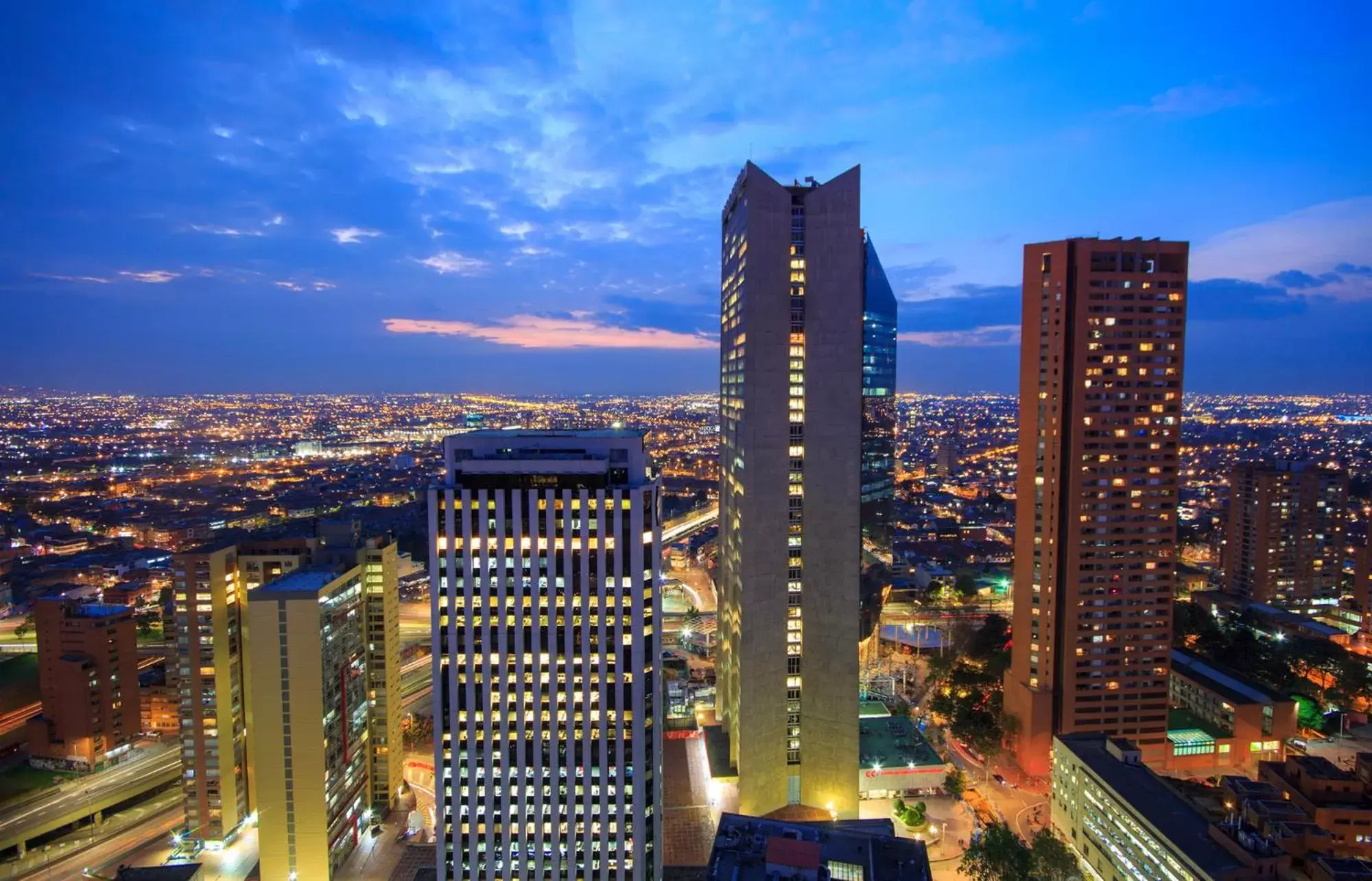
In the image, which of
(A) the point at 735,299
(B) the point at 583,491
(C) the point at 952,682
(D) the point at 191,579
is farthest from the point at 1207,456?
(D) the point at 191,579

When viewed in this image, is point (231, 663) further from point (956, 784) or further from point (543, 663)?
point (956, 784)

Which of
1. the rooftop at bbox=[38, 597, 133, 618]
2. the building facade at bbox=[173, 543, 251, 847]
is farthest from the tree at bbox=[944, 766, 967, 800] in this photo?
the rooftop at bbox=[38, 597, 133, 618]

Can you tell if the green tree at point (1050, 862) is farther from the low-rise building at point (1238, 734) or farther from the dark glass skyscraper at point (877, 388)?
the dark glass skyscraper at point (877, 388)

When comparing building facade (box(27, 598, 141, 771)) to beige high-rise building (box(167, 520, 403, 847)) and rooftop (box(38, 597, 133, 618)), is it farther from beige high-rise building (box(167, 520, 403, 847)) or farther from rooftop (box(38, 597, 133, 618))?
beige high-rise building (box(167, 520, 403, 847))

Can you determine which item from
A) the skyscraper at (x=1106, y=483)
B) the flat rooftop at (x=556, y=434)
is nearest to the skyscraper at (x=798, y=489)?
the flat rooftop at (x=556, y=434)

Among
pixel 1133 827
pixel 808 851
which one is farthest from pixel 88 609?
pixel 1133 827

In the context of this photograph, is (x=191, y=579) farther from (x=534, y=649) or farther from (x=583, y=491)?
(x=583, y=491)
